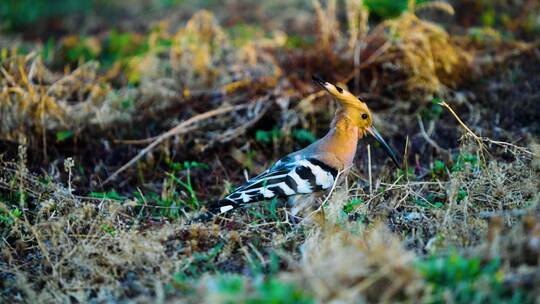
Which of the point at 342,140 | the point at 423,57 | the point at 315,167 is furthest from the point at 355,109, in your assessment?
the point at 423,57

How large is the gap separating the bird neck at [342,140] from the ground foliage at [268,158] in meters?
0.18

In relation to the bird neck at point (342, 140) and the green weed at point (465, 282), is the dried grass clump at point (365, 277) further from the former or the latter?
the bird neck at point (342, 140)

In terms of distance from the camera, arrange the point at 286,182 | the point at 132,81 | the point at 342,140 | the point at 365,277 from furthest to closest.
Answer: the point at 132,81, the point at 342,140, the point at 286,182, the point at 365,277

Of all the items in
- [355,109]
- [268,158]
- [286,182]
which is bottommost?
[268,158]

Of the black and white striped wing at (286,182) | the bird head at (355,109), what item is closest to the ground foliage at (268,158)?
the black and white striped wing at (286,182)

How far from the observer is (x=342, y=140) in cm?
365

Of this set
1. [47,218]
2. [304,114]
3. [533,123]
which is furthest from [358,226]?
[533,123]

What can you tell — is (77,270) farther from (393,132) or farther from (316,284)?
(393,132)

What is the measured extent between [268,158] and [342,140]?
865mm

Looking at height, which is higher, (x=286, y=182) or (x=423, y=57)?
(x=423, y=57)

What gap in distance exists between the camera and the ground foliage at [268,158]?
2.13 m

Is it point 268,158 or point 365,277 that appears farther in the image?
point 268,158

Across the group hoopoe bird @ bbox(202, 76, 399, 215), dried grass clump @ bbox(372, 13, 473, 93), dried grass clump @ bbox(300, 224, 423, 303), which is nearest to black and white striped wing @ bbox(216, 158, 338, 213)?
hoopoe bird @ bbox(202, 76, 399, 215)

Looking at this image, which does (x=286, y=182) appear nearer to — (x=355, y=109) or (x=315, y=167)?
(x=315, y=167)
